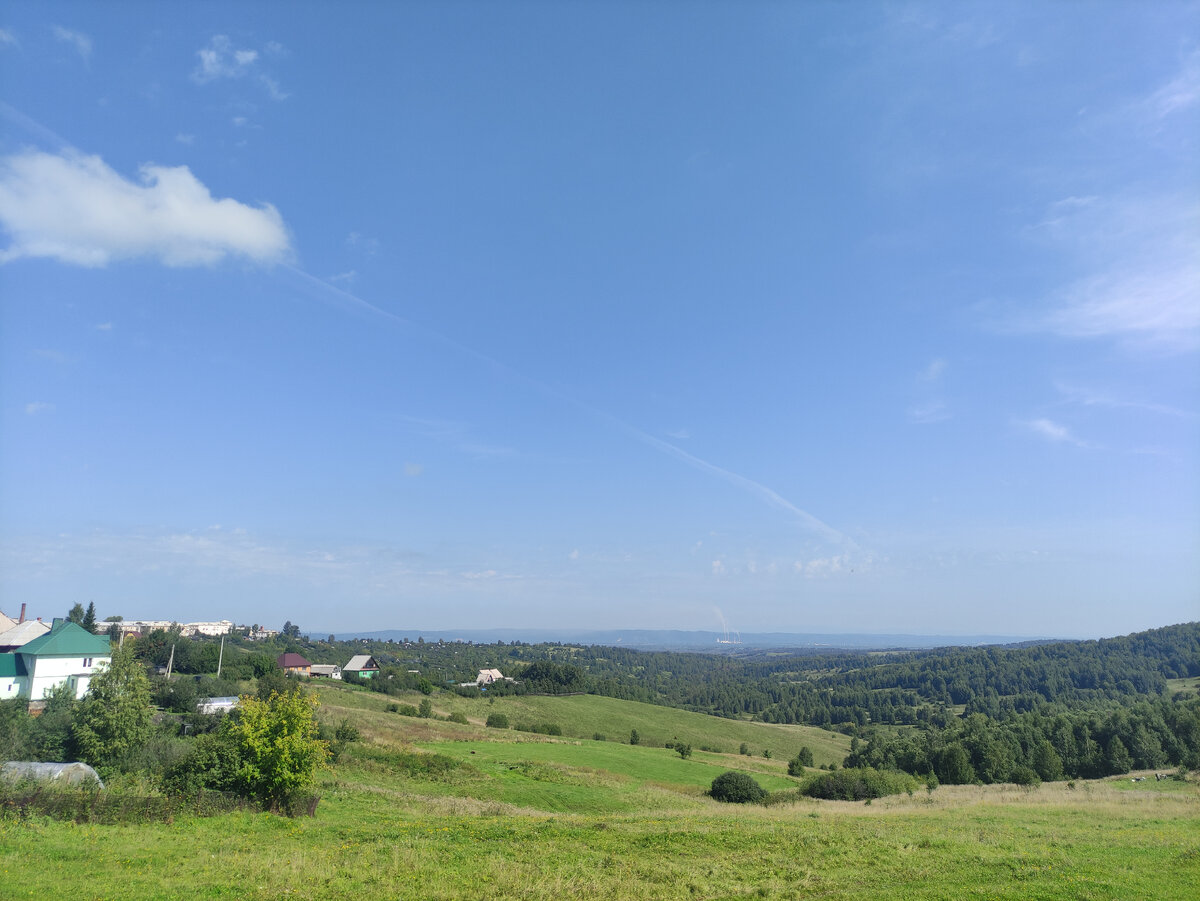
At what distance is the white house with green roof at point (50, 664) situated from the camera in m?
62.7

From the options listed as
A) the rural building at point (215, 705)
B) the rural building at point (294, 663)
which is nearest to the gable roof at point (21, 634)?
the rural building at point (215, 705)

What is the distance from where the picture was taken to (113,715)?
120 feet

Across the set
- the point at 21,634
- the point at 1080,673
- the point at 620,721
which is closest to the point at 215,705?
the point at 21,634

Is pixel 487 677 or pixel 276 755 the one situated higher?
pixel 276 755

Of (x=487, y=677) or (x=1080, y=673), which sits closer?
(x=1080, y=673)

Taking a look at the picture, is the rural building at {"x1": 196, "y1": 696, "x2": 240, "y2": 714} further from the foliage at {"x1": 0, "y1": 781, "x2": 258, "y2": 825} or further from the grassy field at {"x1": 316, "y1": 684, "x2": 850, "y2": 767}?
the foliage at {"x1": 0, "y1": 781, "x2": 258, "y2": 825}

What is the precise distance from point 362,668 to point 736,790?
109 m

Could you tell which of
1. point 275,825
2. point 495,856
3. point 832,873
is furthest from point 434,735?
point 832,873

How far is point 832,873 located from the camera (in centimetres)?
1850

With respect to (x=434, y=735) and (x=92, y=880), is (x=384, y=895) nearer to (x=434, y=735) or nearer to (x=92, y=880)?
(x=92, y=880)

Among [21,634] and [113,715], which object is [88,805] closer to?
[113,715]

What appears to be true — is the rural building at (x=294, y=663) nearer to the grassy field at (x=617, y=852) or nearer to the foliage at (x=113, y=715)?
the foliage at (x=113, y=715)

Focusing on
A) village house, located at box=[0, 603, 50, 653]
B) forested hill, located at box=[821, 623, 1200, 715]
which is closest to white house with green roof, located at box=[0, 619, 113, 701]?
village house, located at box=[0, 603, 50, 653]

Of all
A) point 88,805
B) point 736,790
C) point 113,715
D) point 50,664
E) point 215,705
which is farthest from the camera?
point 50,664
